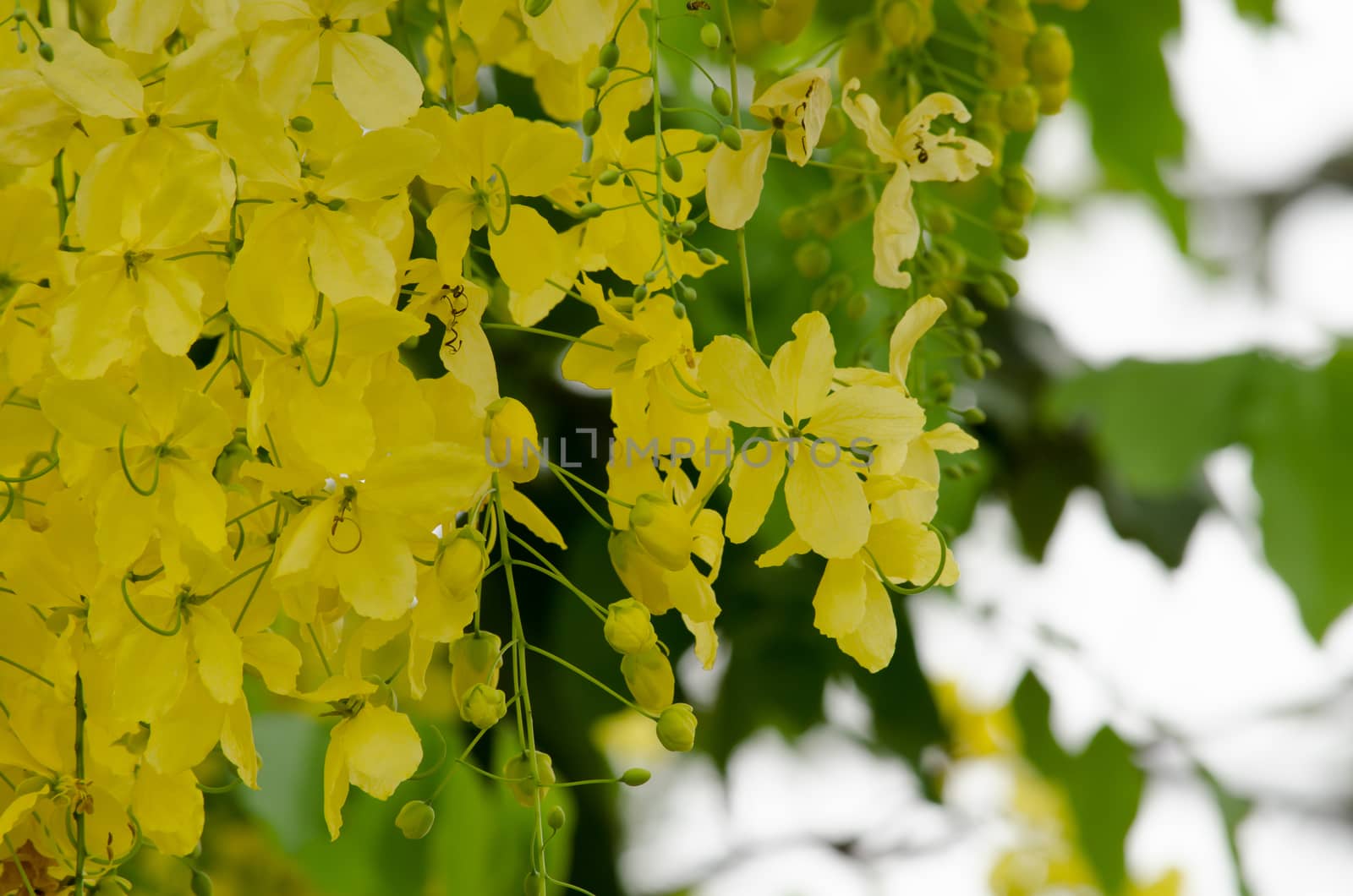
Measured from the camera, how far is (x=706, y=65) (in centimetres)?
81

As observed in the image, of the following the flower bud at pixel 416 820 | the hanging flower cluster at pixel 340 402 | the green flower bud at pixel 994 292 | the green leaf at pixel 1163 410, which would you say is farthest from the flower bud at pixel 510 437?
the green leaf at pixel 1163 410

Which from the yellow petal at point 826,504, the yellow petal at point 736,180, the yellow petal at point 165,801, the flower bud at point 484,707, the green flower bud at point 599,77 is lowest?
the yellow petal at point 165,801

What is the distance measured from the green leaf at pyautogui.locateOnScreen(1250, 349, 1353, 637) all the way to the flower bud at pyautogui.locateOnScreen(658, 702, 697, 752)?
0.51 metres

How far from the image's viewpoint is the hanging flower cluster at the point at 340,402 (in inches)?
14.3

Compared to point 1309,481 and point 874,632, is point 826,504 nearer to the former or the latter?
point 874,632

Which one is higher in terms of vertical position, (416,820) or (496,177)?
(496,177)

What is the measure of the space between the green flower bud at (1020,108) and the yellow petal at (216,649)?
36 centimetres

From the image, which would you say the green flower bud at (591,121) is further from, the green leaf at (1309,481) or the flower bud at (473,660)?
the green leaf at (1309,481)

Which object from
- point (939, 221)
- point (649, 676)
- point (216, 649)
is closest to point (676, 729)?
point (649, 676)

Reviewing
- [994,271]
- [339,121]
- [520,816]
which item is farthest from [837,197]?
[520,816]

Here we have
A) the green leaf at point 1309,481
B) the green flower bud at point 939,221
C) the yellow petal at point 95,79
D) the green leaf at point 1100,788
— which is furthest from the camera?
the green leaf at point 1100,788

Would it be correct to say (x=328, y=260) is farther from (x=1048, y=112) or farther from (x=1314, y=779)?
(x=1314, y=779)

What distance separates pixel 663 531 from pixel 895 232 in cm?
13

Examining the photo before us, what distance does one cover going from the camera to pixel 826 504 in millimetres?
377
